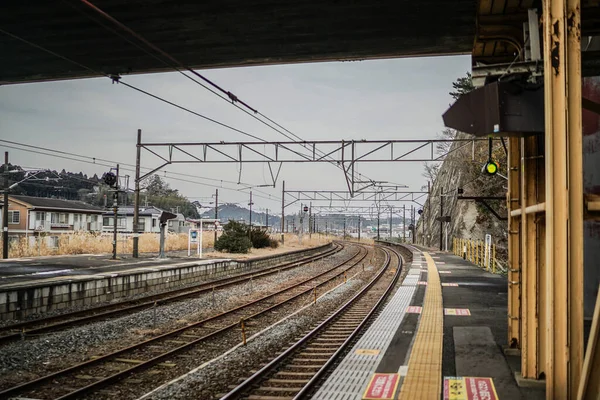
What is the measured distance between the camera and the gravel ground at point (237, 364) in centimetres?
709

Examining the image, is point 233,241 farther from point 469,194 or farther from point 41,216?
point 41,216

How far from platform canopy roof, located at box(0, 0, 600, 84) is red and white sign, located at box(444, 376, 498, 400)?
14.9ft

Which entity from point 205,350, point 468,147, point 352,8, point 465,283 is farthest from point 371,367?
point 468,147

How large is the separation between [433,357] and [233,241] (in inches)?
A: 1016

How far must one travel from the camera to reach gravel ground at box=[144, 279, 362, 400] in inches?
279

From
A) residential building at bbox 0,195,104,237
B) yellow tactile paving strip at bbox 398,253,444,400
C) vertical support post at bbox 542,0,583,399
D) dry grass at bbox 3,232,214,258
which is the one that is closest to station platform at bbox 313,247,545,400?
yellow tactile paving strip at bbox 398,253,444,400

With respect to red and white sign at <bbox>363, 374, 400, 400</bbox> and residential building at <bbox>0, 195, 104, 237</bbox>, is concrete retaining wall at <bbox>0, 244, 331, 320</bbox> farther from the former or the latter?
residential building at <bbox>0, 195, 104, 237</bbox>

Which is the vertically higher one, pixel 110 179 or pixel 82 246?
pixel 110 179

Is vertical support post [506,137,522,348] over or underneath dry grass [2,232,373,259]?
over

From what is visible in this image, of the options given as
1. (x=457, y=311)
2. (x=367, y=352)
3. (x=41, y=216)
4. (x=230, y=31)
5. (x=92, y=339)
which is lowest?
(x=92, y=339)

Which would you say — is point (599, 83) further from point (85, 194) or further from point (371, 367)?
point (85, 194)

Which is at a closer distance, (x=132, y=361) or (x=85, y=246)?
(x=132, y=361)

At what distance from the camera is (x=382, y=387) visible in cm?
632

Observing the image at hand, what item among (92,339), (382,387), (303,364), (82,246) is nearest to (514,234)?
(382,387)
